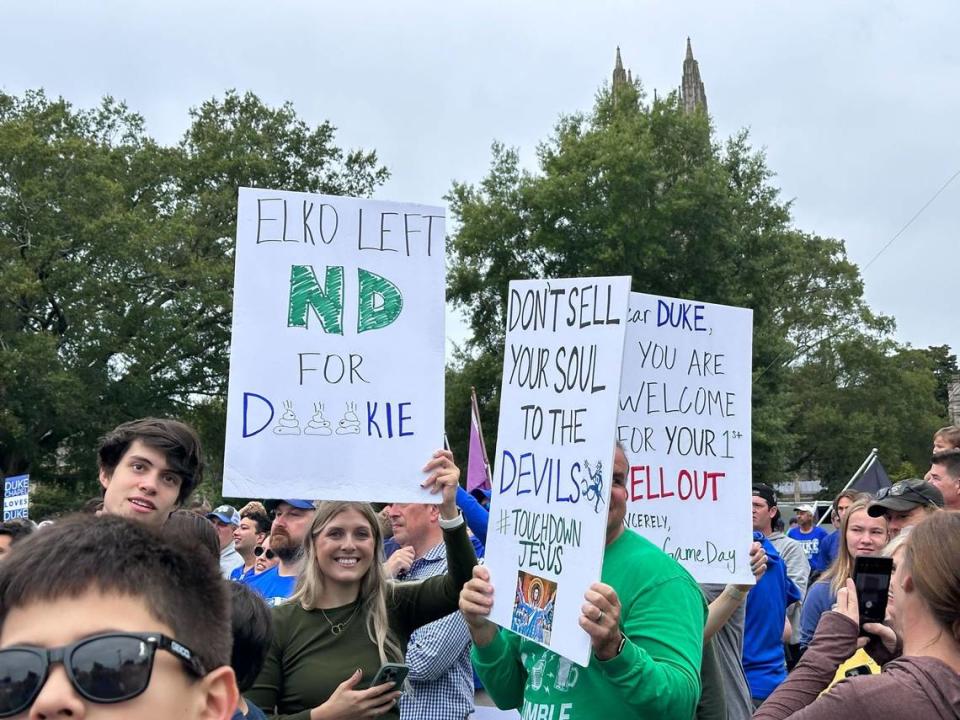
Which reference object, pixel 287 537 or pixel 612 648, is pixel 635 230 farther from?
pixel 612 648

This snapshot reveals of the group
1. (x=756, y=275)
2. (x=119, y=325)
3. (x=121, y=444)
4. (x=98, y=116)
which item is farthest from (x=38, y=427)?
(x=121, y=444)

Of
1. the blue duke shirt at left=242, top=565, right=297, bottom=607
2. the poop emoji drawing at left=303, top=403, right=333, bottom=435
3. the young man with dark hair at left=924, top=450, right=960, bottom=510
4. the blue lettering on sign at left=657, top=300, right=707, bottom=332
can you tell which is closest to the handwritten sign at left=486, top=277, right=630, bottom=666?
the poop emoji drawing at left=303, top=403, right=333, bottom=435

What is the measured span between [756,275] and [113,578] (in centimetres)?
3219

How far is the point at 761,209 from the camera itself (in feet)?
113

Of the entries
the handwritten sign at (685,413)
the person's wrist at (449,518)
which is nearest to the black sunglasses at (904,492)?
the handwritten sign at (685,413)

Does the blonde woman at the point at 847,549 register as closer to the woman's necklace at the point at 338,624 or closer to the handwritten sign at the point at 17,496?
the woman's necklace at the point at 338,624

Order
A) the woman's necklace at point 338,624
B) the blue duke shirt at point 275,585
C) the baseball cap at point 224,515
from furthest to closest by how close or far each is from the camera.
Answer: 1. the baseball cap at point 224,515
2. the blue duke shirt at point 275,585
3. the woman's necklace at point 338,624

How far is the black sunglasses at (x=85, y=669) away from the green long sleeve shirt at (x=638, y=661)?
1.59m

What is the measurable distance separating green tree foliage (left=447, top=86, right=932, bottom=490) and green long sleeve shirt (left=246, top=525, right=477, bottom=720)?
2696 centimetres

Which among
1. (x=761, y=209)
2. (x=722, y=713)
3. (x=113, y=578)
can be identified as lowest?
(x=722, y=713)

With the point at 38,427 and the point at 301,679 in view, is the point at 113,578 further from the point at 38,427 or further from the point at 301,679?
the point at 38,427

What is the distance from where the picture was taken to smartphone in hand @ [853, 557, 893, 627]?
2.93 meters

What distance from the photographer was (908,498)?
193 inches

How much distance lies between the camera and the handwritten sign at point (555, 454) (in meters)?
2.99
